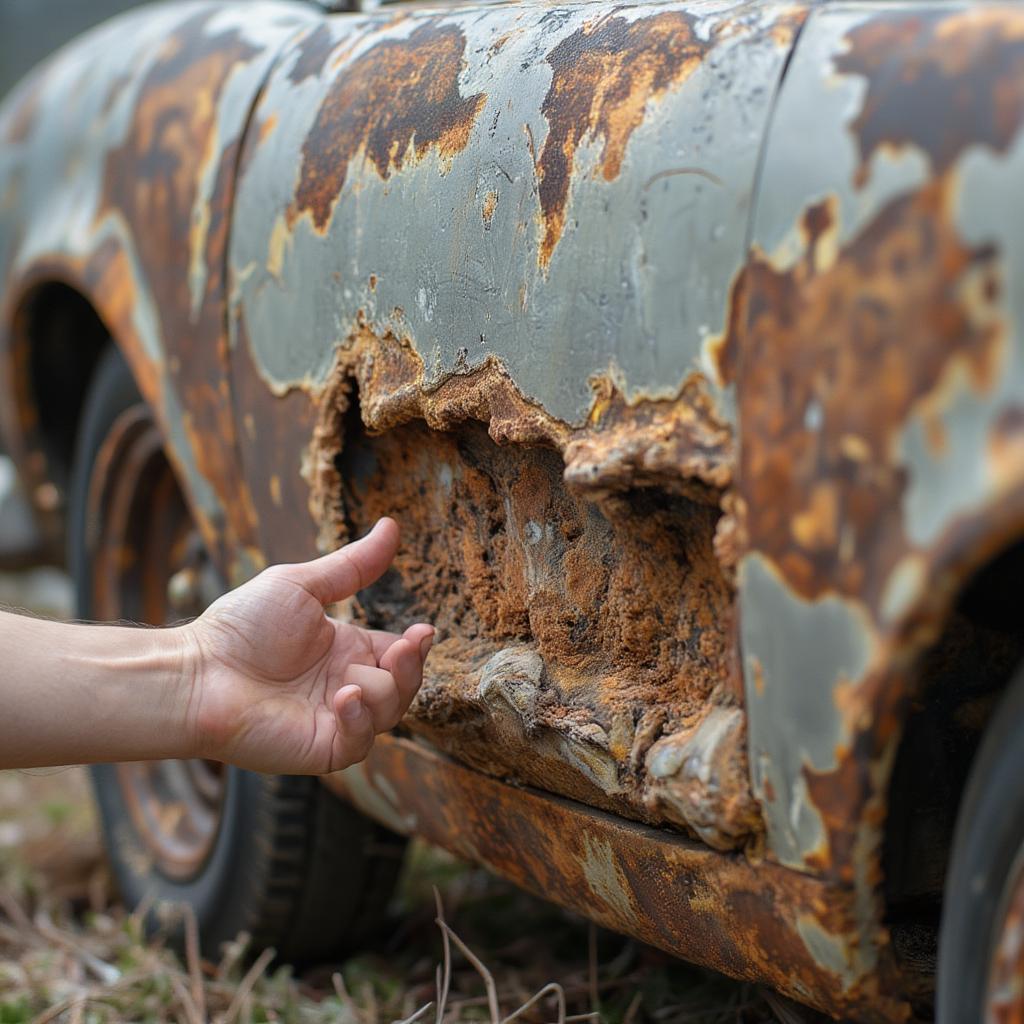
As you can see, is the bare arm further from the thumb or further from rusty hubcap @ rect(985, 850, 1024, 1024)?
rusty hubcap @ rect(985, 850, 1024, 1024)

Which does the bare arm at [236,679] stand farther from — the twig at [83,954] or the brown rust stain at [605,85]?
the twig at [83,954]

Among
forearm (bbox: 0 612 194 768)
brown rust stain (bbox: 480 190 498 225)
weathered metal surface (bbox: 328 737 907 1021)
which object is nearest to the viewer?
weathered metal surface (bbox: 328 737 907 1021)

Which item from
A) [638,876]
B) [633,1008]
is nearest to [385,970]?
[633,1008]

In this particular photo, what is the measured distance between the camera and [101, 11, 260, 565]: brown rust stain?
2.04 metres

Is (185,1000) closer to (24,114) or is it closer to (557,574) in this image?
(557,574)

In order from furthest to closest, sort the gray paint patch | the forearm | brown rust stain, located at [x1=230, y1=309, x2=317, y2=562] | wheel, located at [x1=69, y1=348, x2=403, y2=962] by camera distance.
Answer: wheel, located at [x1=69, y1=348, x2=403, y2=962] → brown rust stain, located at [x1=230, y1=309, x2=317, y2=562] → the forearm → the gray paint patch

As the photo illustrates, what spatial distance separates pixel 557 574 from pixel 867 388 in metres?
0.56

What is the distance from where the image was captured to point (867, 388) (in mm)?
1064

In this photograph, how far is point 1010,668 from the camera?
4.36ft

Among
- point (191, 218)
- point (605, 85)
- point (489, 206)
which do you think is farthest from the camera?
point (191, 218)

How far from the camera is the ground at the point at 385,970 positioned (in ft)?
6.64

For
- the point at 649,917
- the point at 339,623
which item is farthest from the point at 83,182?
the point at 649,917

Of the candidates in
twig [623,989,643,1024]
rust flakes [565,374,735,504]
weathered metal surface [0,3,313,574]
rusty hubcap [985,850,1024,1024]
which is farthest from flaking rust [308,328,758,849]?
twig [623,989,643,1024]

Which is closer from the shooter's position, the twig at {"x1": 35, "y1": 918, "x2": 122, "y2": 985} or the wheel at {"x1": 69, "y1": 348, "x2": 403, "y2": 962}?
the wheel at {"x1": 69, "y1": 348, "x2": 403, "y2": 962}
